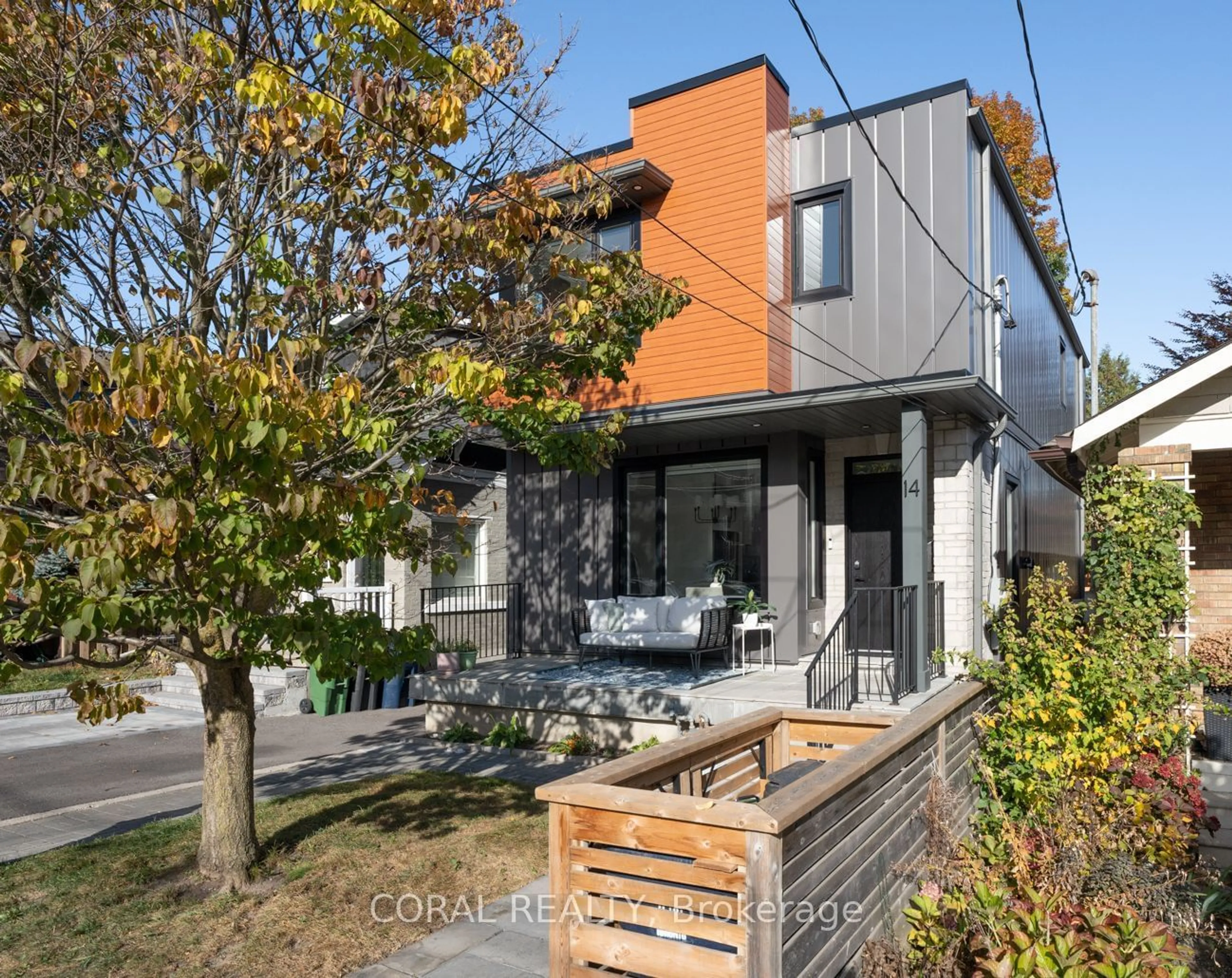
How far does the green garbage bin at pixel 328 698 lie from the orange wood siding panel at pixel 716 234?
16.2 ft

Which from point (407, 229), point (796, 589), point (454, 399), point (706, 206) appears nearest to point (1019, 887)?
point (454, 399)

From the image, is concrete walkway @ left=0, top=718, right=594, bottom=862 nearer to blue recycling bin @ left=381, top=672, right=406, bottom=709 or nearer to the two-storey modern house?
blue recycling bin @ left=381, top=672, right=406, bottom=709

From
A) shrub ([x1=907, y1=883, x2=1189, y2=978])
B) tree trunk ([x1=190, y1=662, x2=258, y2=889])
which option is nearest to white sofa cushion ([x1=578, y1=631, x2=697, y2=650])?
tree trunk ([x1=190, y1=662, x2=258, y2=889])

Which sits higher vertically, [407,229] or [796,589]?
[407,229]

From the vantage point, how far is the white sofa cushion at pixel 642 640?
976 cm

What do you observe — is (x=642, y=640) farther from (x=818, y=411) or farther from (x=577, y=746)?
→ (x=818, y=411)

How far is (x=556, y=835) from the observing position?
140 inches

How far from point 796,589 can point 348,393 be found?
739cm

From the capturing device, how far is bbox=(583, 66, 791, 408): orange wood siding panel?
34.3 ft

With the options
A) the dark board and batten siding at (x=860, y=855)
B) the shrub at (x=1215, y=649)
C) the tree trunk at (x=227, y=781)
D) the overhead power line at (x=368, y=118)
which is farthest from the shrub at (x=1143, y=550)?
the tree trunk at (x=227, y=781)

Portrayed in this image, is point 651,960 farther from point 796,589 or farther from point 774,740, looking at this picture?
point 796,589

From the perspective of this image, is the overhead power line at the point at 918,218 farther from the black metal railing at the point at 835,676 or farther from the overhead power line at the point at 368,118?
the black metal railing at the point at 835,676

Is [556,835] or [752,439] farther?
[752,439]

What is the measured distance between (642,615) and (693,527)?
137 centimetres
